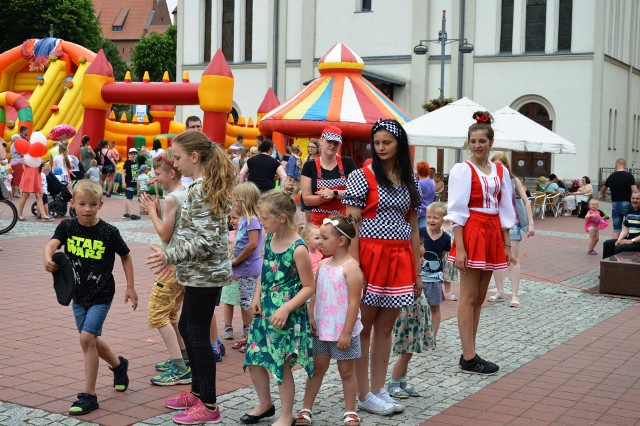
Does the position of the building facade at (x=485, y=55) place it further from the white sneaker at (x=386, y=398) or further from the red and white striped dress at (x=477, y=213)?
the white sneaker at (x=386, y=398)

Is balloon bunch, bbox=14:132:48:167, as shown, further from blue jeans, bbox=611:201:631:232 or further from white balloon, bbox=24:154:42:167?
blue jeans, bbox=611:201:631:232

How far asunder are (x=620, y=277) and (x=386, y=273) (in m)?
6.75

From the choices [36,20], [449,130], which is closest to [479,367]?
[449,130]

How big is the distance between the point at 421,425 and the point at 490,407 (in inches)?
29.3

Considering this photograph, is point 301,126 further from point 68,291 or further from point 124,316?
point 68,291

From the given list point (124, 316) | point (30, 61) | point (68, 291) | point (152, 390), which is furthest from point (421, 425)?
point (30, 61)

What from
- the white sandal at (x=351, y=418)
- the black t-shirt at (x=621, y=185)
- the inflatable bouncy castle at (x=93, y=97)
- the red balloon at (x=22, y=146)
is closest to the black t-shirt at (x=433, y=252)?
the white sandal at (x=351, y=418)

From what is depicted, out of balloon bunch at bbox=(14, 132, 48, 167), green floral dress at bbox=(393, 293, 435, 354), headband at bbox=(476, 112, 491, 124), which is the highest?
headband at bbox=(476, 112, 491, 124)

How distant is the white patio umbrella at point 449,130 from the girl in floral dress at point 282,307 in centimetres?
1257

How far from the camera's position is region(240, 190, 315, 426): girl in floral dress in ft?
17.6

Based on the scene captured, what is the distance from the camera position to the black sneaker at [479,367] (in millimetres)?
7129

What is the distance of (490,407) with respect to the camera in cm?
619

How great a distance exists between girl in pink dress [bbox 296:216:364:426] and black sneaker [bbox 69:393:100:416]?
1313mm

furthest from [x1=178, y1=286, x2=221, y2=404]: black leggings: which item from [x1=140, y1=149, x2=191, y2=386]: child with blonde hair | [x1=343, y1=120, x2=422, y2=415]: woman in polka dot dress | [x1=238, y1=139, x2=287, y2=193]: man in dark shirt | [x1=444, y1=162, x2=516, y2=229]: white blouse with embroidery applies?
[x1=238, y1=139, x2=287, y2=193]: man in dark shirt
